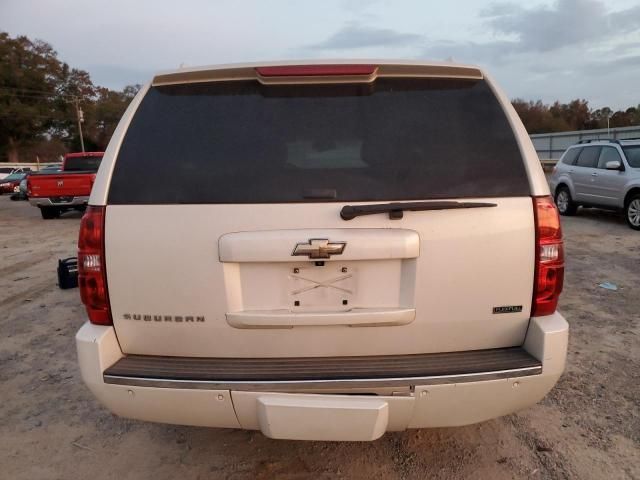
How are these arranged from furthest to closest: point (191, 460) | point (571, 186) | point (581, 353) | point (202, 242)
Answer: point (571, 186) < point (581, 353) < point (191, 460) < point (202, 242)

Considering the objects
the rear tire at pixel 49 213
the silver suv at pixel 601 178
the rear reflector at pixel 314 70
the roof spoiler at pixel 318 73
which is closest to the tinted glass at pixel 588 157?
the silver suv at pixel 601 178

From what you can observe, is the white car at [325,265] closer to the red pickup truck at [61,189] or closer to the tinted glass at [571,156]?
the tinted glass at [571,156]

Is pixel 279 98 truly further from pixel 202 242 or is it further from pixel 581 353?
pixel 581 353

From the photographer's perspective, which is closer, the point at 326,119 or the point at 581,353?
the point at 326,119

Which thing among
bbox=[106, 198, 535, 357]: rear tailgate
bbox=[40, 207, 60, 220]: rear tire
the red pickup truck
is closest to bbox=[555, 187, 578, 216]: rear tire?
bbox=[106, 198, 535, 357]: rear tailgate

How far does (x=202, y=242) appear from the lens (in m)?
2.17

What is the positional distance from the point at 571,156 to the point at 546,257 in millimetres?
11877

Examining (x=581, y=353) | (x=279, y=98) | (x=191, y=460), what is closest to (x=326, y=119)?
(x=279, y=98)

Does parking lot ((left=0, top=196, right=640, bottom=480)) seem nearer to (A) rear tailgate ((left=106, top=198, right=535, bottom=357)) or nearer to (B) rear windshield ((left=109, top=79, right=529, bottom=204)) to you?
(A) rear tailgate ((left=106, top=198, right=535, bottom=357))

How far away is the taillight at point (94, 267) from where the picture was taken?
2248 mm

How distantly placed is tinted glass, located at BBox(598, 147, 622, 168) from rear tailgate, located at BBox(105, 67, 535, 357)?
413 inches

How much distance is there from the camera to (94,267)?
89.0 inches

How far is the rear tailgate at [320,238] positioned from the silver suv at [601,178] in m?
9.88

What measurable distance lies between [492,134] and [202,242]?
4.71 ft
